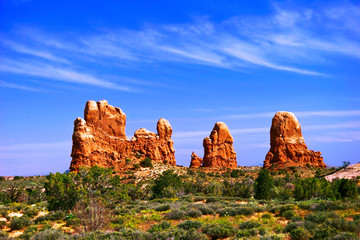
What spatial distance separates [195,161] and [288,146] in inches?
877

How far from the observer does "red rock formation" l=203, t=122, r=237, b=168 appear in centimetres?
7375

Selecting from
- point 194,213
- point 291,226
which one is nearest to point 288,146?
point 194,213

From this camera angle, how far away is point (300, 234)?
46.1 feet

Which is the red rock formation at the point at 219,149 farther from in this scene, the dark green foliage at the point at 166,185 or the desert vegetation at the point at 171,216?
the desert vegetation at the point at 171,216

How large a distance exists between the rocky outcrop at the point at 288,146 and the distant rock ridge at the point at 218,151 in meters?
9.66

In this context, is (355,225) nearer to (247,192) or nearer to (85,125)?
(247,192)

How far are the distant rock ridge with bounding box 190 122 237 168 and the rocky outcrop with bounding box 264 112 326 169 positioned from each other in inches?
380

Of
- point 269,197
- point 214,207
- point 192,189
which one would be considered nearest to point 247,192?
point 269,197

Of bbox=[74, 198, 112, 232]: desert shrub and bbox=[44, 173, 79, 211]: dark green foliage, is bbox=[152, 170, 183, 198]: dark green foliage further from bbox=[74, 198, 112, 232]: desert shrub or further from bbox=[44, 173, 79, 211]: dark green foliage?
bbox=[74, 198, 112, 232]: desert shrub

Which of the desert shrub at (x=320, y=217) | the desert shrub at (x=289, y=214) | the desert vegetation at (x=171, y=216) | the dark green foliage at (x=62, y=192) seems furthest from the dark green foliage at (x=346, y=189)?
the dark green foliage at (x=62, y=192)

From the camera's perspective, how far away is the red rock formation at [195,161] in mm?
74219

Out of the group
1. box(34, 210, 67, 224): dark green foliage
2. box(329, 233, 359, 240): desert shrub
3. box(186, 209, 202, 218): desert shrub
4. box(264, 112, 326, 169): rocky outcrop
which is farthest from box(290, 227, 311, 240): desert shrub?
box(264, 112, 326, 169): rocky outcrop

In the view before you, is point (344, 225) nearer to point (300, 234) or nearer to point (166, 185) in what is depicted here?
point (300, 234)

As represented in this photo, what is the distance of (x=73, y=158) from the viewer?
5816 cm
